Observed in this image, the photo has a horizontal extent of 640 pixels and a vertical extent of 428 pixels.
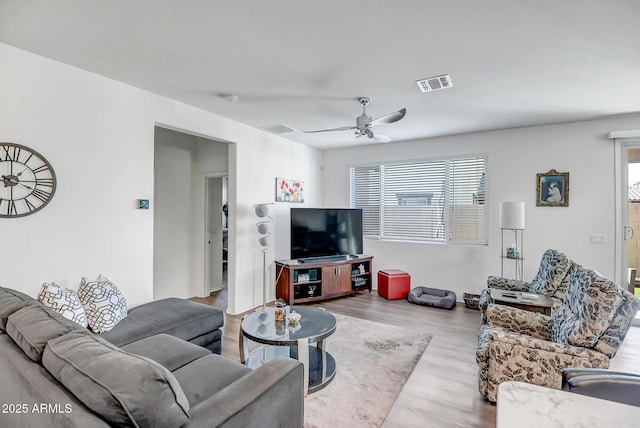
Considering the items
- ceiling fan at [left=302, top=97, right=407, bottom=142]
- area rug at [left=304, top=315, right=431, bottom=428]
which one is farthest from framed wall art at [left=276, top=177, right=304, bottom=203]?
area rug at [left=304, top=315, right=431, bottom=428]

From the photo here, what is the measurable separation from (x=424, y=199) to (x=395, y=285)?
1565 millimetres

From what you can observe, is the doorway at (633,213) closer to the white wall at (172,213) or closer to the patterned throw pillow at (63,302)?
the patterned throw pillow at (63,302)

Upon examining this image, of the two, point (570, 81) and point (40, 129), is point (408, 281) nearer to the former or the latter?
point (570, 81)

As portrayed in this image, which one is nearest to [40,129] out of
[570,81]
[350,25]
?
[350,25]

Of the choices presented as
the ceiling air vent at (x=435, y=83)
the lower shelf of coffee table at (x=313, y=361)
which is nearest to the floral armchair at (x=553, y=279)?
the lower shelf of coffee table at (x=313, y=361)

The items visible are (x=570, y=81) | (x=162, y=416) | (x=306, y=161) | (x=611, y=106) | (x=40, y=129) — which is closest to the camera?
(x=162, y=416)

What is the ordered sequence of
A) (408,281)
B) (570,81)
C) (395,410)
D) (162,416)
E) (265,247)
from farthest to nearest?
(408,281), (265,247), (570,81), (395,410), (162,416)

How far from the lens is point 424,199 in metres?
5.31

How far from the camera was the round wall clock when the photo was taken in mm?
2240

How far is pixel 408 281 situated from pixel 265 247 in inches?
94.2

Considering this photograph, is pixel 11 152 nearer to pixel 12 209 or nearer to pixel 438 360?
pixel 12 209

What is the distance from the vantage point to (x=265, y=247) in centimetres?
457

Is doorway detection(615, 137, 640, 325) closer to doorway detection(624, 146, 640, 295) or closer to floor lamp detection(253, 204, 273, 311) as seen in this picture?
doorway detection(624, 146, 640, 295)

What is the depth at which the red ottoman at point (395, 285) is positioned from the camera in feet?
16.1
